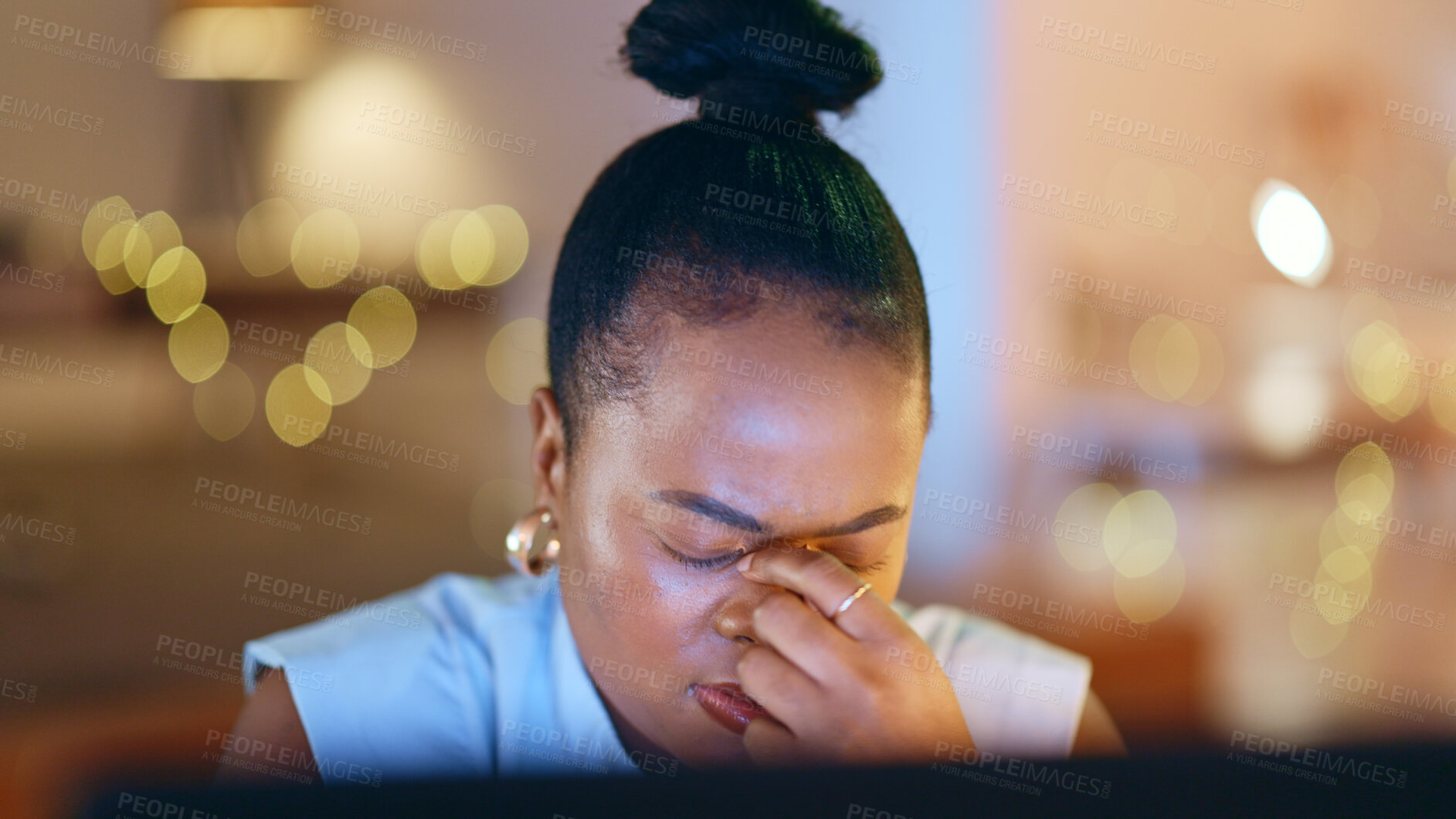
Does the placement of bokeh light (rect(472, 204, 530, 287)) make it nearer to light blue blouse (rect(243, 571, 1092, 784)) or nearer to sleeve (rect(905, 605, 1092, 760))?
light blue blouse (rect(243, 571, 1092, 784))

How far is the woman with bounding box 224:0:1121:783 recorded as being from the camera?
2.28 ft

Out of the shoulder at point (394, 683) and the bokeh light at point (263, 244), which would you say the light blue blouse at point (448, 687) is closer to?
the shoulder at point (394, 683)

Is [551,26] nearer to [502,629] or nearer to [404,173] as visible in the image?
[404,173]

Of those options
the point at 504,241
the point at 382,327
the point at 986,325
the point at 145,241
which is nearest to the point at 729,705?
the point at 986,325

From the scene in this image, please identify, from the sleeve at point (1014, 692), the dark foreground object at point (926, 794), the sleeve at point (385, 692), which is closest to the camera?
the dark foreground object at point (926, 794)

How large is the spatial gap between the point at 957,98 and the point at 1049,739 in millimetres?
1277

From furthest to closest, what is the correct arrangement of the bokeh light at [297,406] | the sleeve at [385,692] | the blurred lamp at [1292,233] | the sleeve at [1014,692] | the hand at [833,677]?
the bokeh light at [297,406] < the blurred lamp at [1292,233] < the sleeve at [1014,692] < the sleeve at [385,692] < the hand at [833,677]

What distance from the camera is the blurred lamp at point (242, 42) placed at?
2162 millimetres

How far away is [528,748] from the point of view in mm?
843

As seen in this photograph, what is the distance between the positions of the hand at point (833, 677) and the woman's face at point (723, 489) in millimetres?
32

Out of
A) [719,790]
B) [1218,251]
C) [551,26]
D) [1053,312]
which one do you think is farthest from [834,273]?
[1218,251]

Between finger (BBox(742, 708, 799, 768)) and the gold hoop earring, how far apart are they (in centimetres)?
26

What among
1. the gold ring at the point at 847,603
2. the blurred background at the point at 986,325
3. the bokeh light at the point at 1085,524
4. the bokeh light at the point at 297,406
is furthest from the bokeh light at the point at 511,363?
the gold ring at the point at 847,603

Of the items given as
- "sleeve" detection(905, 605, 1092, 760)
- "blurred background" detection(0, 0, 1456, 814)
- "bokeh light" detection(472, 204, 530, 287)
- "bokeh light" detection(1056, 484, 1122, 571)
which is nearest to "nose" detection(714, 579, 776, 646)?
"sleeve" detection(905, 605, 1092, 760)
